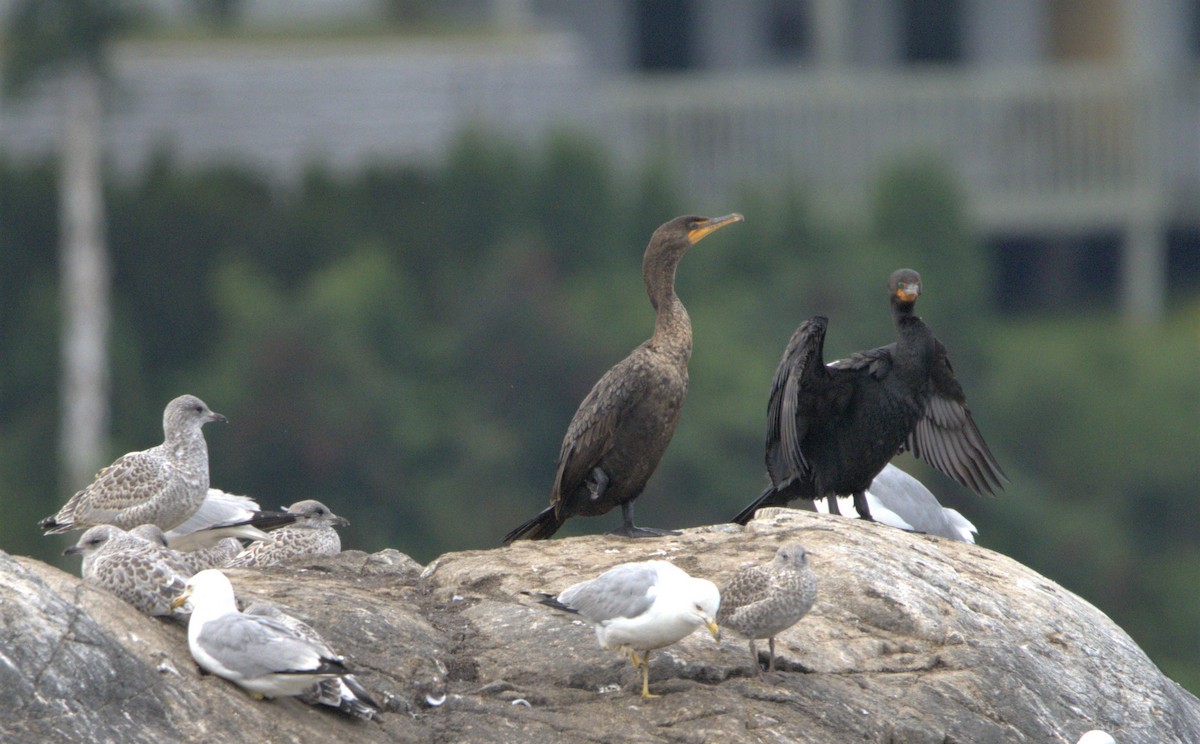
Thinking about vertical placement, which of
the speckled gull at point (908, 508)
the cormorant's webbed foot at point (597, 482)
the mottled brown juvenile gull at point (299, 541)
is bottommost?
the speckled gull at point (908, 508)

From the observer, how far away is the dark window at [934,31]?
30.6 metres

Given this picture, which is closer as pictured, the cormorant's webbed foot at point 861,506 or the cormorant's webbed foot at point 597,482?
the cormorant's webbed foot at point 597,482

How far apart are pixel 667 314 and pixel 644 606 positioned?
2.14 m

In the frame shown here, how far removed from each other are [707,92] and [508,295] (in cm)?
411

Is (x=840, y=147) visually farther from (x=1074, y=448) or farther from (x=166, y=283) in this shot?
(x=166, y=283)

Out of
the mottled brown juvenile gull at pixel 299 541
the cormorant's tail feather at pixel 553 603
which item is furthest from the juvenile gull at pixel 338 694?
the mottled brown juvenile gull at pixel 299 541

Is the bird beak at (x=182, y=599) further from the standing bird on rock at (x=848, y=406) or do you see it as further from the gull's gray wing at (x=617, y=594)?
the standing bird on rock at (x=848, y=406)

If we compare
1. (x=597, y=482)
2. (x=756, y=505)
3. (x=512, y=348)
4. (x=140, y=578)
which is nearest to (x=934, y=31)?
(x=512, y=348)

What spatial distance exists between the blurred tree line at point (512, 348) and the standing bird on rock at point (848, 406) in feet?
45.5

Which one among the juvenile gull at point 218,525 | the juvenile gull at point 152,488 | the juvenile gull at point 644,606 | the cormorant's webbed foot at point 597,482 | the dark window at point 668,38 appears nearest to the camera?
the juvenile gull at point 644,606

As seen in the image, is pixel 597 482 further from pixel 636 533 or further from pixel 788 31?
pixel 788 31

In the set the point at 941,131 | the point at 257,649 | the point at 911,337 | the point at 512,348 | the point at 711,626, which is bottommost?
the point at 512,348

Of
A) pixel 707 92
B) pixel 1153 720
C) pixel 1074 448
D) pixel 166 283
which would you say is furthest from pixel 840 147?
pixel 1153 720

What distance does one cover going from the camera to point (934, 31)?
30781 mm
